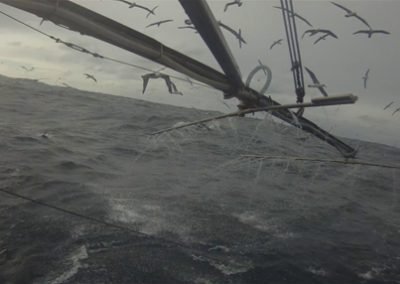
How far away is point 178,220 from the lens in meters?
9.65

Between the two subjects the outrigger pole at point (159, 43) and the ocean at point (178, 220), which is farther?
the ocean at point (178, 220)

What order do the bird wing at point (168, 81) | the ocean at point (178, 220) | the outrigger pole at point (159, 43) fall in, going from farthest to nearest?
the ocean at point (178, 220) < the bird wing at point (168, 81) < the outrigger pole at point (159, 43)

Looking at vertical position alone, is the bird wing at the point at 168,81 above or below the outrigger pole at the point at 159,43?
below

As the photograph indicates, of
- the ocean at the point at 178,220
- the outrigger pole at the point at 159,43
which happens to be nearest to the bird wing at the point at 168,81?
the outrigger pole at the point at 159,43

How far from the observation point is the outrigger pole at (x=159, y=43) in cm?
365

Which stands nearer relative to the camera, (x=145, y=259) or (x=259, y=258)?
(x=145, y=259)

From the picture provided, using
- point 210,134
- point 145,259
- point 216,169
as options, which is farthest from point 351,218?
point 210,134

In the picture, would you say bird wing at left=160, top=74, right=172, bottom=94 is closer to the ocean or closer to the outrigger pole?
the outrigger pole

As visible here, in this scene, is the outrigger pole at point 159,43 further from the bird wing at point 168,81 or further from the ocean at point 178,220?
the ocean at point 178,220

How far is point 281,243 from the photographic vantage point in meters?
8.94

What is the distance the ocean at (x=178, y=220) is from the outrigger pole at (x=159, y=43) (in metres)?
1.76

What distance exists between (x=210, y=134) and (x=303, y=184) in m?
14.9

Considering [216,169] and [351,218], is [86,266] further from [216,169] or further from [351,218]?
[216,169]

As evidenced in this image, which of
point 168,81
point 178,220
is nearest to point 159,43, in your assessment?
point 168,81
